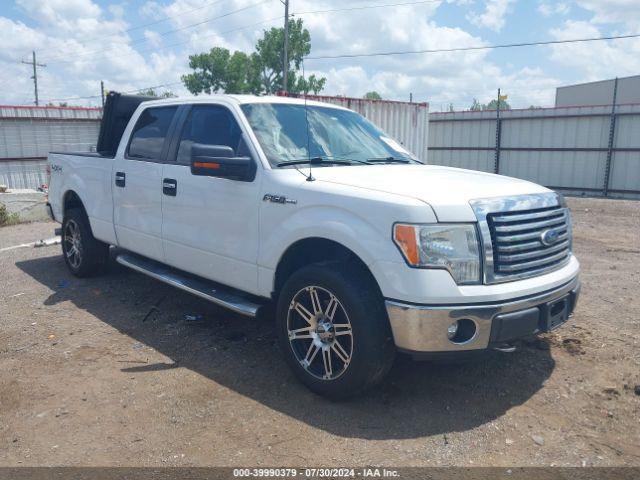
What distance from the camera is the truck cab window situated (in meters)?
4.46

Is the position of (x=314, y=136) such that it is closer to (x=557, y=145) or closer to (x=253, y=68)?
(x=557, y=145)

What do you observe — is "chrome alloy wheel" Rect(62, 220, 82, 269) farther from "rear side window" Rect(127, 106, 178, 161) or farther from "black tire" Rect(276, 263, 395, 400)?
"black tire" Rect(276, 263, 395, 400)

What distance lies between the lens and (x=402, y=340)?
3.30 metres

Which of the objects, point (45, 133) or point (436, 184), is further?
point (45, 133)

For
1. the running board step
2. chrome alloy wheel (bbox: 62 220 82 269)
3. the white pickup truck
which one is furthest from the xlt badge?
chrome alloy wheel (bbox: 62 220 82 269)

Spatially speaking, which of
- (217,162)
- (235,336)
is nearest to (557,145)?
(235,336)

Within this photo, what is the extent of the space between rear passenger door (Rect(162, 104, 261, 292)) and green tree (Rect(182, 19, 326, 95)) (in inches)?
1915

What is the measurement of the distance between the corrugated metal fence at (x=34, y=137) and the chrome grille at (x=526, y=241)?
17284 mm

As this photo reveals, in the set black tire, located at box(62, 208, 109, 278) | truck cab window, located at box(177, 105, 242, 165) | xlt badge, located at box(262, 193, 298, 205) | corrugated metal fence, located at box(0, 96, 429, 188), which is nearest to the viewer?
xlt badge, located at box(262, 193, 298, 205)

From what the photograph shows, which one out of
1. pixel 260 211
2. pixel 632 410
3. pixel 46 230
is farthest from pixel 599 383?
pixel 46 230

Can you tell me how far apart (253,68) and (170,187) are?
55796mm

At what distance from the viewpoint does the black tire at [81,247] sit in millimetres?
6488

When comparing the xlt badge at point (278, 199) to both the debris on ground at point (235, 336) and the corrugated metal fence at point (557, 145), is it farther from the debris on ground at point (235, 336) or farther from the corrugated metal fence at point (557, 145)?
the corrugated metal fence at point (557, 145)

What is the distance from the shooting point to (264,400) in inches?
148
